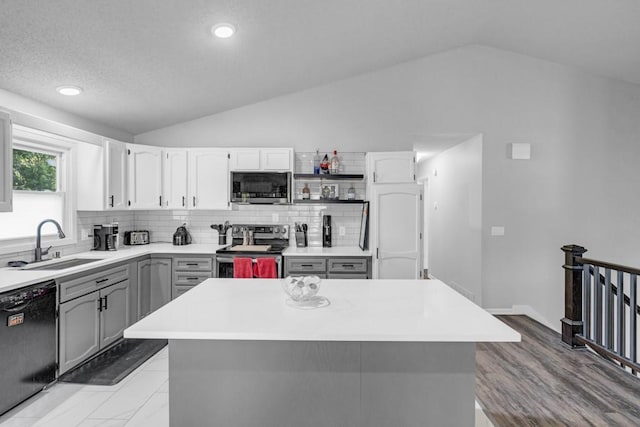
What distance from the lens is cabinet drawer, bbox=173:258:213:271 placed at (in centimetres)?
396

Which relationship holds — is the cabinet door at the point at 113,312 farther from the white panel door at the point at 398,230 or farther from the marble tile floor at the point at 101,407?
the white panel door at the point at 398,230

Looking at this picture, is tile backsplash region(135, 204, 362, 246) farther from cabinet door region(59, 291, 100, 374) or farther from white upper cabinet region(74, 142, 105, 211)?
cabinet door region(59, 291, 100, 374)

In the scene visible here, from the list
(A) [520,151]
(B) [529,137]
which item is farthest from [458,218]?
(B) [529,137]

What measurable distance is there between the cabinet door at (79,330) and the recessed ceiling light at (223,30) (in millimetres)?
2448

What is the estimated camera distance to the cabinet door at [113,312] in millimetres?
3219

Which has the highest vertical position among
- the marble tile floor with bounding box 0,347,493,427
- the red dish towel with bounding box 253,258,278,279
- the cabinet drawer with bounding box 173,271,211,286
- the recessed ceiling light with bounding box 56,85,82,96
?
the recessed ceiling light with bounding box 56,85,82,96

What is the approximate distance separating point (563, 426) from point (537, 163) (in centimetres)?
325

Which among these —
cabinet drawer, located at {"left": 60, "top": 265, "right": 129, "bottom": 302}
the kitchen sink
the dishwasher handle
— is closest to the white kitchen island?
the dishwasher handle

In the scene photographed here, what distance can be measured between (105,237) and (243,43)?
2591 millimetres

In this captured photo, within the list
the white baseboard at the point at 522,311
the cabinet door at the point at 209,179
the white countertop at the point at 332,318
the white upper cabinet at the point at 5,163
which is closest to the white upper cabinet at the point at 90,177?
the cabinet door at the point at 209,179

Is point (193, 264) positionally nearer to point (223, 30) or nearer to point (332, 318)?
point (223, 30)

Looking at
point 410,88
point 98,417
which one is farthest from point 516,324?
point 98,417

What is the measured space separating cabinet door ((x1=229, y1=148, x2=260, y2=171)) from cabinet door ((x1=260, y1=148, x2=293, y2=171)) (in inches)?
3.6

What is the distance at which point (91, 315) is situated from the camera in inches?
121
